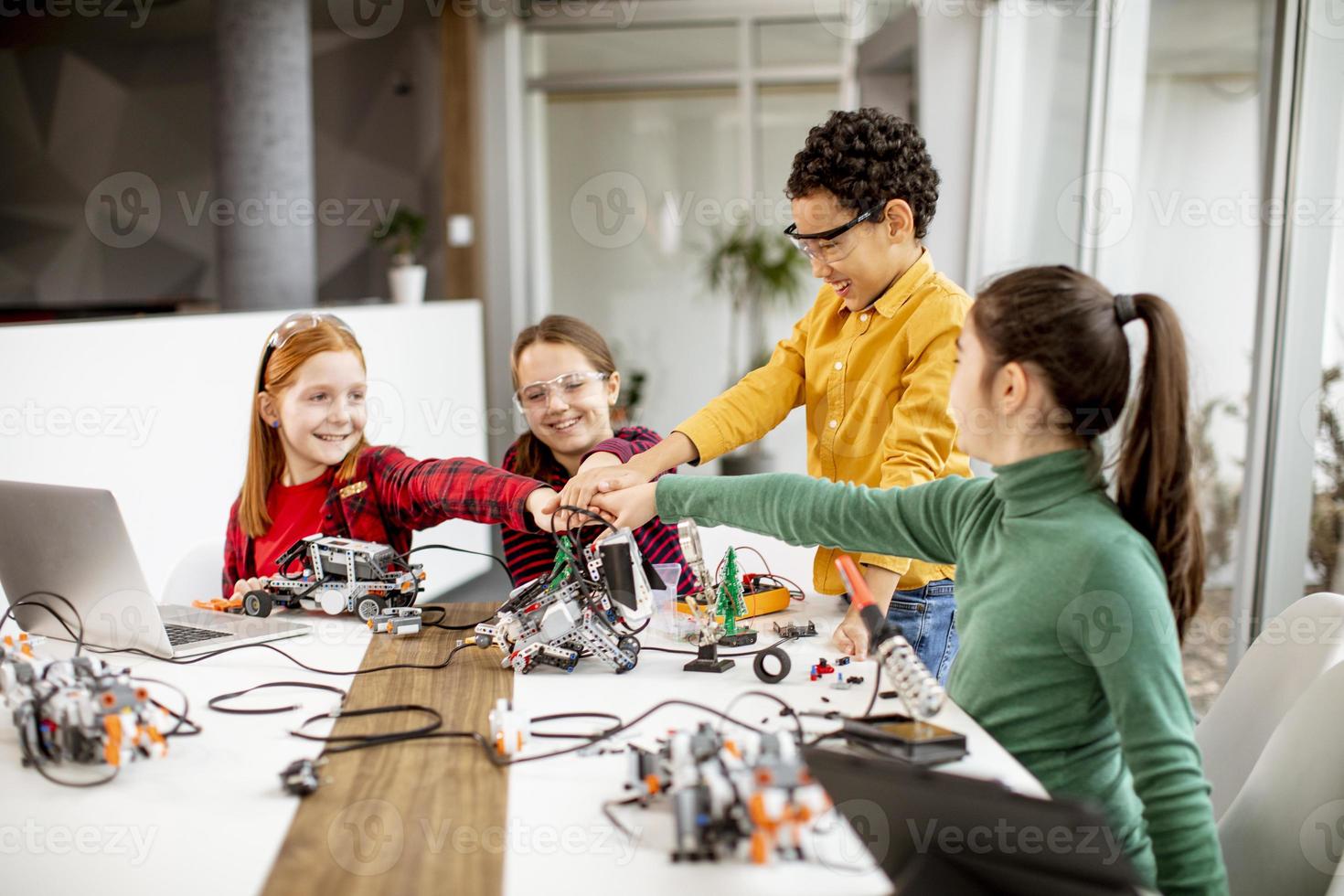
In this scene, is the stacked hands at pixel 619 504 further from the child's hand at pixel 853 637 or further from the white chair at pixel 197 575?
the white chair at pixel 197 575

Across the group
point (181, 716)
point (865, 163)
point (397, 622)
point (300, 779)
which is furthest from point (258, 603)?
point (865, 163)

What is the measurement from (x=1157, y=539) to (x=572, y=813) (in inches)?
30.3

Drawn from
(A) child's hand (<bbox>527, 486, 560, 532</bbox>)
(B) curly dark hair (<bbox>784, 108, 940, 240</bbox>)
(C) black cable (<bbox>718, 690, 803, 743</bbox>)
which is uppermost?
(B) curly dark hair (<bbox>784, 108, 940, 240</bbox>)

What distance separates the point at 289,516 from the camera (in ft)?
7.13

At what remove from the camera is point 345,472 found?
2.14 m

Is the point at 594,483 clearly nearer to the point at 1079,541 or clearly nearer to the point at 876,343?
the point at 876,343

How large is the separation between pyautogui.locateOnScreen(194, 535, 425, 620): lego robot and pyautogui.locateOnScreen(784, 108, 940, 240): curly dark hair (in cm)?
99

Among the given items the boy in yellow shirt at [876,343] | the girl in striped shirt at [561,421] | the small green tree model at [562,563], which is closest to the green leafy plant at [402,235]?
the girl in striped shirt at [561,421]

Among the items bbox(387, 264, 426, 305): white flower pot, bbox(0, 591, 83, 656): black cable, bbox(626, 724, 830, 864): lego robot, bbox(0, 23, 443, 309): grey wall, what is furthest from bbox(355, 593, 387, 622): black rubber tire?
bbox(0, 23, 443, 309): grey wall

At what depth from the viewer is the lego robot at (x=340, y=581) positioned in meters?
1.84

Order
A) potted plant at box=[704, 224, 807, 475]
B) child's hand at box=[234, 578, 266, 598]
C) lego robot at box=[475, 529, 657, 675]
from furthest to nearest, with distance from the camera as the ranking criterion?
potted plant at box=[704, 224, 807, 475] → child's hand at box=[234, 578, 266, 598] → lego robot at box=[475, 529, 657, 675]

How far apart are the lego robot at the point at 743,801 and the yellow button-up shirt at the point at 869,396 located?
2.48ft

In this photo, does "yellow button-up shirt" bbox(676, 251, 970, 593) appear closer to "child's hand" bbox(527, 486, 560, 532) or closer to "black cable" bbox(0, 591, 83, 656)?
"child's hand" bbox(527, 486, 560, 532)

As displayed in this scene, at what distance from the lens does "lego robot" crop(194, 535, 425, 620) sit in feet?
6.05
